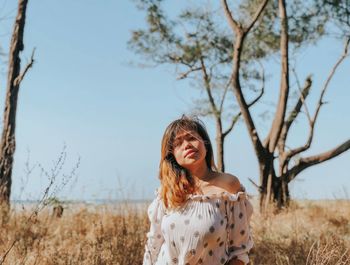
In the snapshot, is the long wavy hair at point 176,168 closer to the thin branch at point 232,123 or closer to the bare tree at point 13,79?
the bare tree at point 13,79

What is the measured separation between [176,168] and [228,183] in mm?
272

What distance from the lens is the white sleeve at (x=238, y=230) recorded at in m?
2.50

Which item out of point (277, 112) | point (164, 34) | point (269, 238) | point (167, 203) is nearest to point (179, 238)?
point (167, 203)

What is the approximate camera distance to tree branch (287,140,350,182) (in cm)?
1237

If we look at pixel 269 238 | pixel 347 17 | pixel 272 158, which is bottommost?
pixel 269 238

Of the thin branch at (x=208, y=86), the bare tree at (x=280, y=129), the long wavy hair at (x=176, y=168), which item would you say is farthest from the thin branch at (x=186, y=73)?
the long wavy hair at (x=176, y=168)

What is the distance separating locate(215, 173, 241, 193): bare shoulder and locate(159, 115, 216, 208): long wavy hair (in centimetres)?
11

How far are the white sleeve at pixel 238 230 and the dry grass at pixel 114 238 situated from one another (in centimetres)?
142

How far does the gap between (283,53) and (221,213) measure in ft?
31.7

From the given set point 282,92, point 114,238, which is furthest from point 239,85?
point 114,238

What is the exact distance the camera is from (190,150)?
8.47 feet

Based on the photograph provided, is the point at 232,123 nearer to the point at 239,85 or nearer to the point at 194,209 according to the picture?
the point at 239,85

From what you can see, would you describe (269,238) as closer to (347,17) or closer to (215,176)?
(215,176)

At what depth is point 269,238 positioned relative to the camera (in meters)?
6.89
